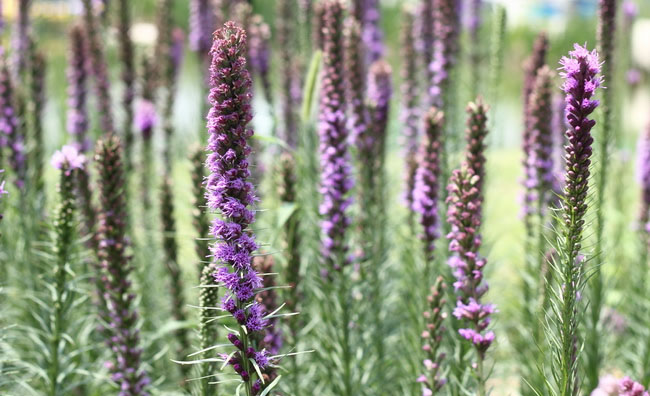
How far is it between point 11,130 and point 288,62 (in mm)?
2338

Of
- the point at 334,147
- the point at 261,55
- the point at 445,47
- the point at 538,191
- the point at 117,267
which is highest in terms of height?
the point at 261,55

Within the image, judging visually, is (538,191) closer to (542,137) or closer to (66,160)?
(542,137)

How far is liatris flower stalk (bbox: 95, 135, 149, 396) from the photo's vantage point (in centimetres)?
299

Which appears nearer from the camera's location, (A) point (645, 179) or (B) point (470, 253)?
(B) point (470, 253)

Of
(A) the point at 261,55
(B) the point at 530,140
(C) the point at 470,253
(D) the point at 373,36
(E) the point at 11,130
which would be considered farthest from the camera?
(D) the point at 373,36

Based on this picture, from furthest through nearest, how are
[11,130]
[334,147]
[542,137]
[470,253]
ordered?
[11,130] < [542,137] < [334,147] < [470,253]

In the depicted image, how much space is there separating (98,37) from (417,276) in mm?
3095

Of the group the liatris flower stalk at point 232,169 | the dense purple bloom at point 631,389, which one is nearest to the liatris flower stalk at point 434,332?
the dense purple bloom at point 631,389

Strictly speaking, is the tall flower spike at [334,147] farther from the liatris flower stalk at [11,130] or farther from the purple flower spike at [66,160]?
the liatris flower stalk at [11,130]

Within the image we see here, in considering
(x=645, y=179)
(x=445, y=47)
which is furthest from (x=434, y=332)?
(x=645, y=179)

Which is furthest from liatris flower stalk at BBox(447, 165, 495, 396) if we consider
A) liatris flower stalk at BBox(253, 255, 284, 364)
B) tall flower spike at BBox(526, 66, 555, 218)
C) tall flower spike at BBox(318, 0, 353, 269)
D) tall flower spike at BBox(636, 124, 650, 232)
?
tall flower spike at BBox(636, 124, 650, 232)

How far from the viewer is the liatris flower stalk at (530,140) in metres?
3.90

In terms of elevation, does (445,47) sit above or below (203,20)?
below

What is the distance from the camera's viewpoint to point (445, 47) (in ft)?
14.5
